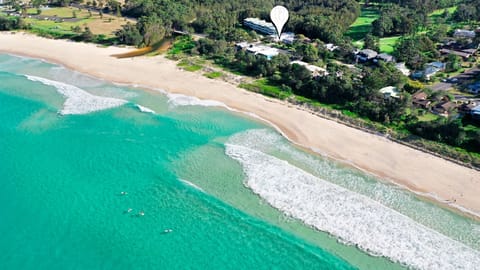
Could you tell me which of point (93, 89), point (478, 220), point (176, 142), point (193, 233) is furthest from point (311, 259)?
point (93, 89)

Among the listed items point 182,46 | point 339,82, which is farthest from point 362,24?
point 339,82

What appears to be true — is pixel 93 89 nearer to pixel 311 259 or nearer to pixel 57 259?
pixel 57 259

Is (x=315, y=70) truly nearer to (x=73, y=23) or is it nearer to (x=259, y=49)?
(x=259, y=49)

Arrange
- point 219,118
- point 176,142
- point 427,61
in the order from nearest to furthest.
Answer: point 176,142
point 219,118
point 427,61

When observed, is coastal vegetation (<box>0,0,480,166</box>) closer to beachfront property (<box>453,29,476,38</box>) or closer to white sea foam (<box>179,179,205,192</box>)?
beachfront property (<box>453,29,476,38</box>)

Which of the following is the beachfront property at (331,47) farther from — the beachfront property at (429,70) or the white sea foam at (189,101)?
the white sea foam at (189,101)

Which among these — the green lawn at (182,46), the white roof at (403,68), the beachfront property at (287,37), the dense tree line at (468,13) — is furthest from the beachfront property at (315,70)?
the dense tree line at (468,13)

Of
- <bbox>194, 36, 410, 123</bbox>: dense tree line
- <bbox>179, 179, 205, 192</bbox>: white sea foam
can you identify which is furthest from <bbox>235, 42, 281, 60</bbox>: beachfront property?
<bbox>179, 179, 205, 192</bbox>: white sea foam
